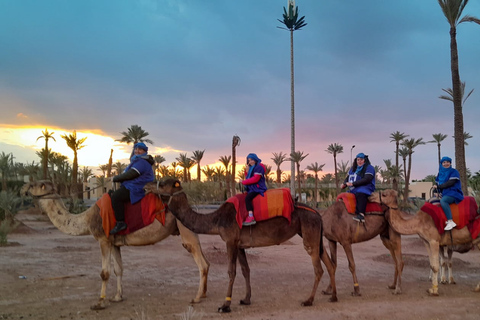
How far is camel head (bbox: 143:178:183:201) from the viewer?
283 inches

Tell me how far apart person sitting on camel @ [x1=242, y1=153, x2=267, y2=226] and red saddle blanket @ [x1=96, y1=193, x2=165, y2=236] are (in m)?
1.67

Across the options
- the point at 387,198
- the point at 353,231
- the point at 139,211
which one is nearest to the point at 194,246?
the point at 139,211

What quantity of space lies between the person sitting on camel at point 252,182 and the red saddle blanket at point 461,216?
396 cm

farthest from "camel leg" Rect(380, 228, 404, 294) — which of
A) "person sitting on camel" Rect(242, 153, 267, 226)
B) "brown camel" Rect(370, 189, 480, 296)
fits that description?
"person sitting on camel" Rect(242, 153, 267, 226)

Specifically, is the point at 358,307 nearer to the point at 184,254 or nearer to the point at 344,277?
the point at 344,277

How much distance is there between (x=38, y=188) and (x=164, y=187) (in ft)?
8.09

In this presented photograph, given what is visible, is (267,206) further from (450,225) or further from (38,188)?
(38,188)

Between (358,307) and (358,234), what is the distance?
1.94m

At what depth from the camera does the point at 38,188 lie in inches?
299

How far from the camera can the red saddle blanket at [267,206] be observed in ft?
24.1

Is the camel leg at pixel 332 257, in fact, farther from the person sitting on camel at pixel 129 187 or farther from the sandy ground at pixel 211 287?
the person sitting on camel at pixel 129 187

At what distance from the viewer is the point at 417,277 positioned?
10383mm

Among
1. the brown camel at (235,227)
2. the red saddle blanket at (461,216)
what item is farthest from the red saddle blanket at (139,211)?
the red saddle blanket at (461,216)

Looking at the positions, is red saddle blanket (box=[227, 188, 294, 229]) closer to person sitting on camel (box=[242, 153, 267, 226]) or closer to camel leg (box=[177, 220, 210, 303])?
person sitting on camel (box=[242, 153, 267, 226])
